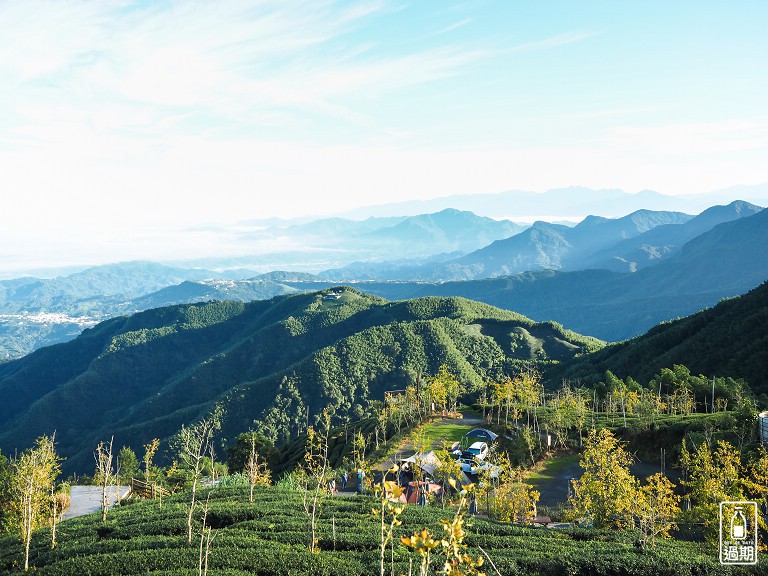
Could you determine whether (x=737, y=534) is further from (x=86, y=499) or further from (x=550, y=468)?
(x=86, y=499)

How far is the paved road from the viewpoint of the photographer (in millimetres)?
44688

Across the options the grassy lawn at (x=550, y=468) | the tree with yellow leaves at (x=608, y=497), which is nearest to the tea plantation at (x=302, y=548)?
the tree with yellow leaves at (x=608, y=497)

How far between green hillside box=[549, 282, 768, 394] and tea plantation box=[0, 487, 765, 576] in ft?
188

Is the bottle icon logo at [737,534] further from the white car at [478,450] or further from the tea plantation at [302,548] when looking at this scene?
the white car at [478,450]

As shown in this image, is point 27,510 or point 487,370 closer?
point 27,510

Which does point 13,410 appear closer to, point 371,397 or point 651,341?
point 371,397

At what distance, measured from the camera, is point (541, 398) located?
79.0m

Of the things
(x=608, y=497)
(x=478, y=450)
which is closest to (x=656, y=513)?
(x=608, y=497)

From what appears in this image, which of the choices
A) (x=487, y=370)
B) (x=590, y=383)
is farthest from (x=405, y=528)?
(x=487, y=370)

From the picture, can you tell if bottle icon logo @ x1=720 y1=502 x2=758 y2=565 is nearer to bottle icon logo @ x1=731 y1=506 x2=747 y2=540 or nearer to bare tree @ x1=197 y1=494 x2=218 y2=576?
bottle icon logo @ x1=731 y1=506 x2=747 y2=540

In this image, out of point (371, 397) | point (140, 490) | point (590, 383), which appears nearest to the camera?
point (140, 490)

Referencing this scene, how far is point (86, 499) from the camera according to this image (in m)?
49.4

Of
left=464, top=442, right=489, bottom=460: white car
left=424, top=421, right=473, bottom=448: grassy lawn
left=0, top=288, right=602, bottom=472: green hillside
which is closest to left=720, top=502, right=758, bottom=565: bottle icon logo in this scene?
left=464, top=442, right=489, bottom=460: white car

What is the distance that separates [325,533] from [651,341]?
9644 cm
